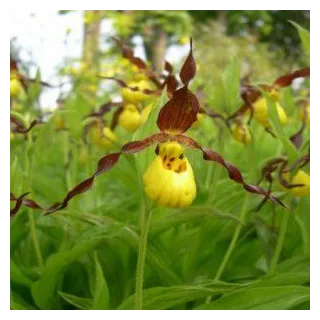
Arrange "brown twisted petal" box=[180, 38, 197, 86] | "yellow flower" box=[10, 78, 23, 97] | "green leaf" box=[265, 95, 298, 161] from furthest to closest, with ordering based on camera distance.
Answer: "yellow flower" box=[10, 78, 23, 97] < "green leaf" box=[265, 95, 298, 161] < "brown twisted petal" box=[180, 38, 197, 86]

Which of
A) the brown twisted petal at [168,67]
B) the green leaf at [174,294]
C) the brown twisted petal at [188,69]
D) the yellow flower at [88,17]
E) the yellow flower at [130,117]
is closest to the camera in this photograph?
the brown twisted petal at [188,69]

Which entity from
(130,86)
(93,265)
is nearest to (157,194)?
(93,265)

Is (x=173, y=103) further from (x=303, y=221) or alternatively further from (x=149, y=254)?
(x=303, y=221)

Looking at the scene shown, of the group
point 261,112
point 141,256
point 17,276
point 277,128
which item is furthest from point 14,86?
point 141,256

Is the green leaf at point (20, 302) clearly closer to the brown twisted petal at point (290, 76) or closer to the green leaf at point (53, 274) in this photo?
the green leaf at point (53, 274)

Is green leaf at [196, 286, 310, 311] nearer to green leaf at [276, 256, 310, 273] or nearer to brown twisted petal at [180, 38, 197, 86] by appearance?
green leaf at [276, 256, 310, 273]

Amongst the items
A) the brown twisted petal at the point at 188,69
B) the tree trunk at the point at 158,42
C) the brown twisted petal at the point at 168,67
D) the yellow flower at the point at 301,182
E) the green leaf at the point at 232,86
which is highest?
the tree trunk at the point at 158,42

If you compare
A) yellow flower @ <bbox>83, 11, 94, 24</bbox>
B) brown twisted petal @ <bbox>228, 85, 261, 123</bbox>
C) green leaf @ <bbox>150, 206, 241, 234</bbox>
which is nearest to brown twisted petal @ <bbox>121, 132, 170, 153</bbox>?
green leaf @ <bbox>150, 206, 241, 234</bbox>

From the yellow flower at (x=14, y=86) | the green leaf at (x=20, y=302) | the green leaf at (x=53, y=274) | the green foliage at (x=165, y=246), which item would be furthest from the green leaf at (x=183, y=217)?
the yellow flower at (x=14, y=86)
